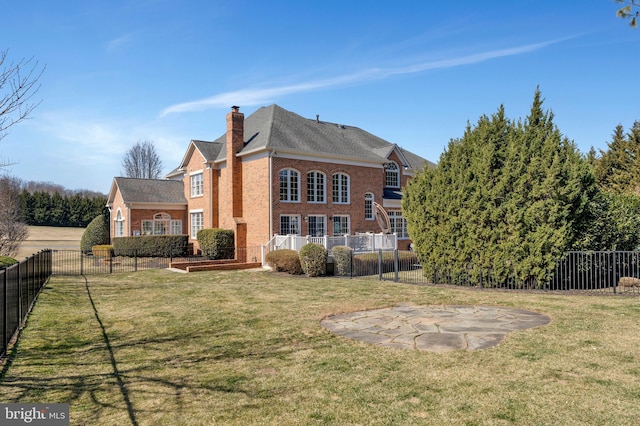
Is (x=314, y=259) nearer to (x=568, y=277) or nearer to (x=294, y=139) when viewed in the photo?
(x=568, y=277)

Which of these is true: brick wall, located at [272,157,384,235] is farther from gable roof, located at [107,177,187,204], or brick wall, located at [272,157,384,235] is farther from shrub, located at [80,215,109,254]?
shrub, located at [80,215,109,254]

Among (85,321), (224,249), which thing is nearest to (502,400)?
(85,321)

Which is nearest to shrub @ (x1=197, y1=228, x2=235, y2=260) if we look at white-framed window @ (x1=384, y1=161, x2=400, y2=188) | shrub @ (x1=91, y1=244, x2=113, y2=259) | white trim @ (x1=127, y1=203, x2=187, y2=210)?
white trim @ (x1=127, y1=203, x2=187, y2=210)

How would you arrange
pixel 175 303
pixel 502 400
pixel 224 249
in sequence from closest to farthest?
pixel 502 400 < pixel 175 303 < pixel 224 249

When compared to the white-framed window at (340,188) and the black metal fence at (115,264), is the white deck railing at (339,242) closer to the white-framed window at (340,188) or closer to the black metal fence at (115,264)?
the white-framed window at (340,188)

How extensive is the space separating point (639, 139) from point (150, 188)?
147ft

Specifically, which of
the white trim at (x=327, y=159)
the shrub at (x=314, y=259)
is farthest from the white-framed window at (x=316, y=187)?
the shrub at (x=314, y=259)

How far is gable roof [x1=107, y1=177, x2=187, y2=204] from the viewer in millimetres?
33719

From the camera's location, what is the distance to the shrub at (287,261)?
69.1ft

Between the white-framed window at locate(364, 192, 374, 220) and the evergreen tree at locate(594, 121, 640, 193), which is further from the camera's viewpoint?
the evergreen tree at locate(594, 121, 640, 193)

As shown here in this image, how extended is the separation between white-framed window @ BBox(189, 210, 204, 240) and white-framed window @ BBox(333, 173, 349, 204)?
10.2 metres

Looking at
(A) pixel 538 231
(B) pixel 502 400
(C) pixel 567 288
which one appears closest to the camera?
(B) pixel 502 400

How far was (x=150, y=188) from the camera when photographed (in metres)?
35.3

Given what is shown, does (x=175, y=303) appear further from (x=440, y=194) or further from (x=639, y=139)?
(x=639, y=139)
